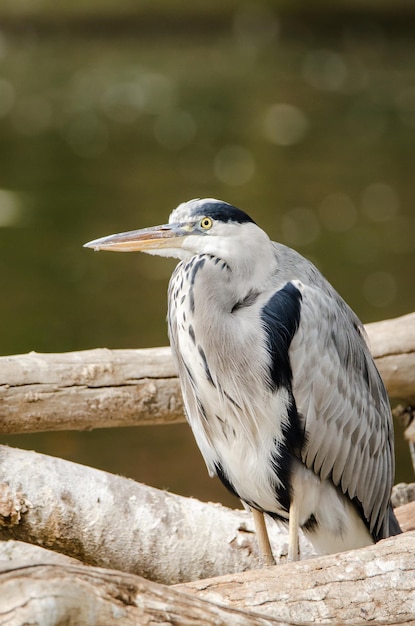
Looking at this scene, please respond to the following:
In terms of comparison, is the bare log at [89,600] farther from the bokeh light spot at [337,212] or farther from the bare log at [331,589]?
the bokeh light spot at [337,212]

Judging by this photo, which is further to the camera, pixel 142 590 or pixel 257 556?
pixel 257 556

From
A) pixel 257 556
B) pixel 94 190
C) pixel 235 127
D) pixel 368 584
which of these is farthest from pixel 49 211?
pixel 368 584

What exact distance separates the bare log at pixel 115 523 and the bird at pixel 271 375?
170 mm

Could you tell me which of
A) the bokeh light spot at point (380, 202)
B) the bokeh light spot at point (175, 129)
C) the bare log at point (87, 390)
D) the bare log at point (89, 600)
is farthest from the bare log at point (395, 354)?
the bokeh light spot at point (175, 129)

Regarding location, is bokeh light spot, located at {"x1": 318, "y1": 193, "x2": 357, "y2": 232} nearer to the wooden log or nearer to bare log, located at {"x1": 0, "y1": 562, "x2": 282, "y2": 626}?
the wooden log

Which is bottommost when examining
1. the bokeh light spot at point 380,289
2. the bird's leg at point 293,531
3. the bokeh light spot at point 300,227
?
the bokeh light spot at point 380,289

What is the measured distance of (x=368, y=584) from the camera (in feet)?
6.50

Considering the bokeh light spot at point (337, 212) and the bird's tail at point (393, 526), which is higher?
the bokeh light spot at point (337, 212)

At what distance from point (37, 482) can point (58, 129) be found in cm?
990

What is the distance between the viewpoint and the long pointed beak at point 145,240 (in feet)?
8.10

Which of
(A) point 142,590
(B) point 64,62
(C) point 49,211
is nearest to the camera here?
(A) point 142,590

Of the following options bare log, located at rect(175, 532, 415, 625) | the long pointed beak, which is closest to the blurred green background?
the long pointed beak

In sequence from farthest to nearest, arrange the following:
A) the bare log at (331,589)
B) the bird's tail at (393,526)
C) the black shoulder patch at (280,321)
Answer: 1. the bird's tail at (393,526)
2. the black shoulder patch at (280,321)
3. the bare log at (331,589)

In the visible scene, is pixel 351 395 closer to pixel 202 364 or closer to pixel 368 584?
pixel 202 364
